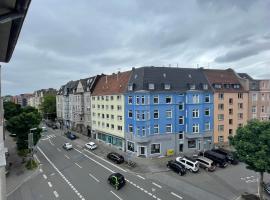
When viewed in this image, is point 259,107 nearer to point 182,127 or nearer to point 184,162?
point 182,127

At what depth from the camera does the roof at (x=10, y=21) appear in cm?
332

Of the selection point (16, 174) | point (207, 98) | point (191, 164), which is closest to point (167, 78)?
point (207, 98)

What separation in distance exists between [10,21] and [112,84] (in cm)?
4507

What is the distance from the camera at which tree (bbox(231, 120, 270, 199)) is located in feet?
66.3

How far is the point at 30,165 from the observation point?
33719 millimetres

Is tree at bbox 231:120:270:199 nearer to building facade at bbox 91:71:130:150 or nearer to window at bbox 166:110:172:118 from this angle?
window at bbox 166:110:172:118

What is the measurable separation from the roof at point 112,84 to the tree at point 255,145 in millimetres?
24279

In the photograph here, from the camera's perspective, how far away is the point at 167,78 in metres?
41.7

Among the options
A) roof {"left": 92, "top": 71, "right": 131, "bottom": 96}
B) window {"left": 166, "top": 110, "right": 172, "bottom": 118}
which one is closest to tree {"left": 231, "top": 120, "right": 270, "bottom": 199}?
window {"left": 166, "top": 110, "right": 172, "bottom": 118}

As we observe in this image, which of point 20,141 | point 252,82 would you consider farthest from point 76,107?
point 252,82

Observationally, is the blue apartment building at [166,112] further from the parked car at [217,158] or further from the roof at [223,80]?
the parked car at [217,158]

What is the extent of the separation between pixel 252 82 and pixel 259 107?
6.04 meters

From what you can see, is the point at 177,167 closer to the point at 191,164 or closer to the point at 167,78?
the point at 191,164

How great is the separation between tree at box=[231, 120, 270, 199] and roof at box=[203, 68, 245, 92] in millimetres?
23320
